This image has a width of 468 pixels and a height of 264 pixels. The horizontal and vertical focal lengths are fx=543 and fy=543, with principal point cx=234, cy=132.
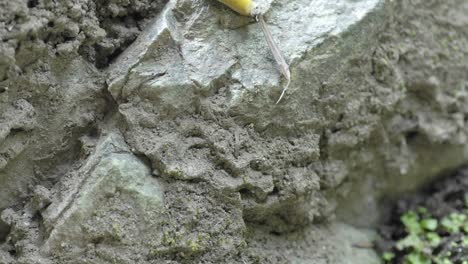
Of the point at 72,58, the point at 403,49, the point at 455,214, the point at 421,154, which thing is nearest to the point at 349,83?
the point at 403,49

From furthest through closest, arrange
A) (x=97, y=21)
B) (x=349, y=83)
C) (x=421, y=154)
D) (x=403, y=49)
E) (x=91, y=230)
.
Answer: (x=421, y=154) → (x=403, y=49) → (x=349, y=83) → (x=97, y=21) → (x=91, y=230)

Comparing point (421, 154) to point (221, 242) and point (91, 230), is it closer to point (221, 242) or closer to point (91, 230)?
point (221, 242)

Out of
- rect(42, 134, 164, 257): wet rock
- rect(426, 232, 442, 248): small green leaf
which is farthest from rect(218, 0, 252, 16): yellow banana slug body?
rect(426, 232, 442, 248): small green leaf

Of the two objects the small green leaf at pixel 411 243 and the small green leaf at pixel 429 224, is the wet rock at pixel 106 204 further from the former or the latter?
the small green leaf at pixel 429 224

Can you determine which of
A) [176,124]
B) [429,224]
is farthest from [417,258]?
[176,124]

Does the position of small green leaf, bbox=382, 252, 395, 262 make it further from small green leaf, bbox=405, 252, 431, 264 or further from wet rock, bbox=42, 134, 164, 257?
wet rock, bbox=42, 134, 164, 257

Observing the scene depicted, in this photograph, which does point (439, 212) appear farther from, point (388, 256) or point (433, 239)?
point (388, 256)

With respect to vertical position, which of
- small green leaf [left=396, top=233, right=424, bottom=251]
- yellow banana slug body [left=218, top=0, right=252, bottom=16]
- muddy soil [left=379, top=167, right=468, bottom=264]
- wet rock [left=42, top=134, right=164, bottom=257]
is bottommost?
muddy soil [left=379, top=167, right=468, bottom=264]
